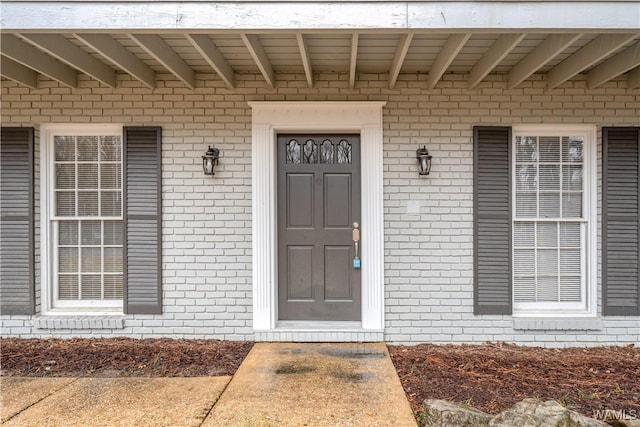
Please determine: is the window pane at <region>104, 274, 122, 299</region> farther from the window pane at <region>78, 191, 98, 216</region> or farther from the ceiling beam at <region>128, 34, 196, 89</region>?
the ceiling beam at <region>128, 34, 196, 89</region>

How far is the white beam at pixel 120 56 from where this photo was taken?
9.10 ft

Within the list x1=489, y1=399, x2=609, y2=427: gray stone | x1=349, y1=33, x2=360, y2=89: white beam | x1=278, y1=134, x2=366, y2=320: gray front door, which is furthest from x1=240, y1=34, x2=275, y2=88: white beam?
x1=489, y1=399, x2=609, y2=427: gray stone

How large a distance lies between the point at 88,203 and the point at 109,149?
1.91 ft

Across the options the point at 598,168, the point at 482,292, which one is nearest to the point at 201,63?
the point at 482,292

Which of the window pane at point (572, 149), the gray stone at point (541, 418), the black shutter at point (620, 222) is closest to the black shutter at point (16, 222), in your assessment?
the gray stone at point (541, 418)

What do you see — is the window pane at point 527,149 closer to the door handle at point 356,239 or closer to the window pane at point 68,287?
the door handle at point 356,239

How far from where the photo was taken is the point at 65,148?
12.7 ft

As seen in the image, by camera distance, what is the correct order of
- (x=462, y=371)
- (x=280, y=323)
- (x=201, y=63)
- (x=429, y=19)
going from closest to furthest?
(x=429, y=19) → (x=462, y=371) → (x=201, y=63) → (x=280, y=323)

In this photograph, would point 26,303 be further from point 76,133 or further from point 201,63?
point 201,63

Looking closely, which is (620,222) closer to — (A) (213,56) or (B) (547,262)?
(B) (547,262)

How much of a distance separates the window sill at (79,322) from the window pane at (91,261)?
0.47m

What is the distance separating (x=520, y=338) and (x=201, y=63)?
398cm

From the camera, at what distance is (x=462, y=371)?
3053 millimetres

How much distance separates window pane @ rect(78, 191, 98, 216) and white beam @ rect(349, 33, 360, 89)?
108 inches
